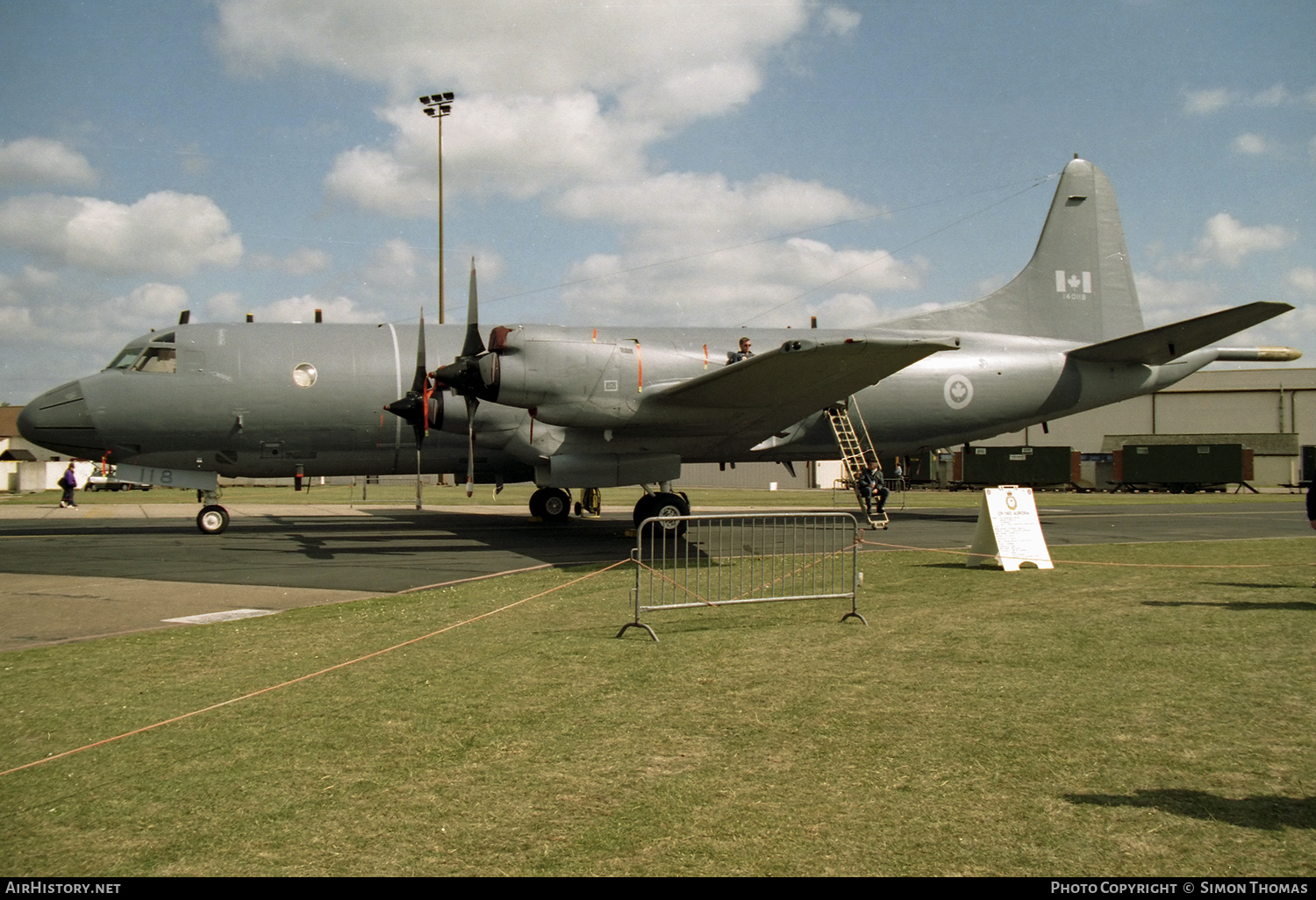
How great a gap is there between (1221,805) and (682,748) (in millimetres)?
2684

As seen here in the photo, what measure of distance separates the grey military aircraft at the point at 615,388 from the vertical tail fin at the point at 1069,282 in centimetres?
5

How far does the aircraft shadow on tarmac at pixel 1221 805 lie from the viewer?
3908 millimetres

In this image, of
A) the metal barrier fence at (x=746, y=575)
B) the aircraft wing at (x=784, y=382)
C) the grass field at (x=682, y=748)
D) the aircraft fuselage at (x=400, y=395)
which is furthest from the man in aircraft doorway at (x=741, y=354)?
the grass field at (x=682, y=748)

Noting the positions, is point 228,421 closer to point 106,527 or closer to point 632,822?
point 106,527

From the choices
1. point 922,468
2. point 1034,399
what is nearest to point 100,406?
point 1034,399

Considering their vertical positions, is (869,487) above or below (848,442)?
below

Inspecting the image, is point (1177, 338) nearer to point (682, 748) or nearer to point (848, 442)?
point (848, 442)

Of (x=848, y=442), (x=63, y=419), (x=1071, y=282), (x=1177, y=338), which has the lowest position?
(x=848, y=442)

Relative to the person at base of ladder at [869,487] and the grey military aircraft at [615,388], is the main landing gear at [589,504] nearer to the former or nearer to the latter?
the grey military aircraft at [615,388]

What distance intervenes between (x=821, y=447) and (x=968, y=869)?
17858 millimetres

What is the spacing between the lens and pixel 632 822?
13.2 feet

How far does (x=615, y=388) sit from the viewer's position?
16.1m

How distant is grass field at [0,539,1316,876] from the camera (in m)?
3.75

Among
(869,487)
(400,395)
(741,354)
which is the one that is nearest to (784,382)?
(741,354)
